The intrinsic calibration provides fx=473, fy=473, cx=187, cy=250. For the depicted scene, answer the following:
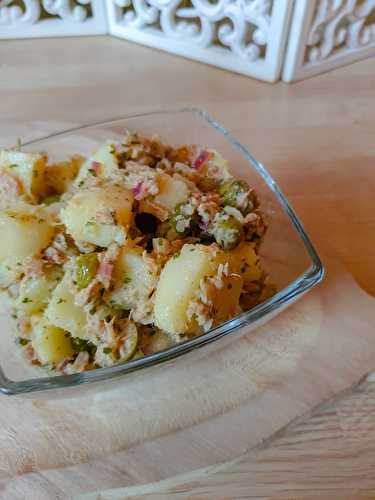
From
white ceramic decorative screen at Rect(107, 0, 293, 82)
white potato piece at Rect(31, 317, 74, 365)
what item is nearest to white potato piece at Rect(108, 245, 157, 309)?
white potato piece at Rect(31, 317, 74, 365)

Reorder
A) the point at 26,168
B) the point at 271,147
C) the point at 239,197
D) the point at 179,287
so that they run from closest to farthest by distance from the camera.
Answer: the point at 179,287, the point at 239,197, the point at 26,168, the point at 271,147

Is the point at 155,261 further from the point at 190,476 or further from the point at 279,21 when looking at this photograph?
the point at 279,21

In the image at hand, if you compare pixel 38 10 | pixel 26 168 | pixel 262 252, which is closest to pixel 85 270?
pixel 26 168

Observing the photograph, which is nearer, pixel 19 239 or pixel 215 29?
pixel 19 239

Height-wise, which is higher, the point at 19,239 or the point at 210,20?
the point at 210,20

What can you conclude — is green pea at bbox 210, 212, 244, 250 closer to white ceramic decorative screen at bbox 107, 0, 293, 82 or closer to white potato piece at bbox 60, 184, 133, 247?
white potato piece at bbox 60, 184, 133, 247

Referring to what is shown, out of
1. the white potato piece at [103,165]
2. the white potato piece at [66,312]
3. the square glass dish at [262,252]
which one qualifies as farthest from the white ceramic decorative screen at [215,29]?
the white potato piece at [66,312]

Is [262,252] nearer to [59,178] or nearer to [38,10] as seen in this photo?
[59,178]

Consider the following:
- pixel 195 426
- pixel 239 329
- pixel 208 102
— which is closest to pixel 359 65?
pixel 208 102
